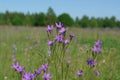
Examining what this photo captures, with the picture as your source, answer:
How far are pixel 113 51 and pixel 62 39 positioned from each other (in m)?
5.08

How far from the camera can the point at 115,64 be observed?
5.60m

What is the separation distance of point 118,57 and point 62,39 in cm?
432

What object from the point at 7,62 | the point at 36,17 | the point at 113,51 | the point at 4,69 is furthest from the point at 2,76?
the point at 36,17

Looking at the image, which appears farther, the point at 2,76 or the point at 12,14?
the point at 12,14

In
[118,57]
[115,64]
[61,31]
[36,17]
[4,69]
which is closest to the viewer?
[61,31]

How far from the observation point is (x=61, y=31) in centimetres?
244

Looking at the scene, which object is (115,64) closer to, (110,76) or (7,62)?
(110,76)

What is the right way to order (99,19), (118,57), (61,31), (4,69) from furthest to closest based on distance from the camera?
(99,19), (118,57), (4,69), (61,31)

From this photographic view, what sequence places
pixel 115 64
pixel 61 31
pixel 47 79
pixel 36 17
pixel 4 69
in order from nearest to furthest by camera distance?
pixel 47 79 → pixel 61 31 → pixel 4 69 → pixel 115 64 → pixel 36 17

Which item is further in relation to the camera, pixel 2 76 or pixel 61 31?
pixel 2 76

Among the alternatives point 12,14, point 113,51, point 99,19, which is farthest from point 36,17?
point 113,51

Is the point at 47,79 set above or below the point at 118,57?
above

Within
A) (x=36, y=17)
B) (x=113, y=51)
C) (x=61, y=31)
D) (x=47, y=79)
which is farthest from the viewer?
(x=36, y=17)

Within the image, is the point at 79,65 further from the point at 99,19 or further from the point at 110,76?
the point at 99,19
